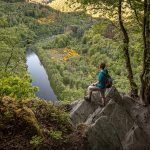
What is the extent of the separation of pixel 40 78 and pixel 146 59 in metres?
91.7

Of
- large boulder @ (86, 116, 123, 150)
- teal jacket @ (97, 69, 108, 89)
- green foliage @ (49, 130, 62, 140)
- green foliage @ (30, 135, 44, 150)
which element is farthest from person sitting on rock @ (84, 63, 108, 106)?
green foliage @ (30, 135, 44, 150)

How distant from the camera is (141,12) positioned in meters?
23.4

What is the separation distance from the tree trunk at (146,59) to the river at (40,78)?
67150 millimetres

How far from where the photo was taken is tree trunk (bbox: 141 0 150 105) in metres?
21.9

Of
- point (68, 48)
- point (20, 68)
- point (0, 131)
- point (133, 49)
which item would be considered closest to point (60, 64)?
point (68, 48)

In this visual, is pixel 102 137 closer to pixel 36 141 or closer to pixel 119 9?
pixel 36 141

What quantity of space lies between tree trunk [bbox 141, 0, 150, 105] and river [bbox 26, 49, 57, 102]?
6715 cm

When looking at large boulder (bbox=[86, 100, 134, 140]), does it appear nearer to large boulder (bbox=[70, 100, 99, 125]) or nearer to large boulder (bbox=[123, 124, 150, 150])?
large boulder (bbox=[123, 124, 150, 150])

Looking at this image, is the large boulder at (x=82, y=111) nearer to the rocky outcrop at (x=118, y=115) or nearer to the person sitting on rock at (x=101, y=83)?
the rocky outcrop at (x=118, y=115)

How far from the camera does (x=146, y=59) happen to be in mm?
23266

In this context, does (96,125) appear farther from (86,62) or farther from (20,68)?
(86,62)

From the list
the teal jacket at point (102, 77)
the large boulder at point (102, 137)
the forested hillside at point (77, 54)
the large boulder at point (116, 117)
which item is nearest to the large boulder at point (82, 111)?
the large boulder at point (116, 117)

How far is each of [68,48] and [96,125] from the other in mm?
144337

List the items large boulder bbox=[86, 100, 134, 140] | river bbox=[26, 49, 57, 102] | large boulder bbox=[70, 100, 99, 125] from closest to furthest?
large boulder bbox=[86, 100, 134, 140] < large boulder bbox=[70, 100, 99, 125] < river bbox=[26, 49, 57, 102]
